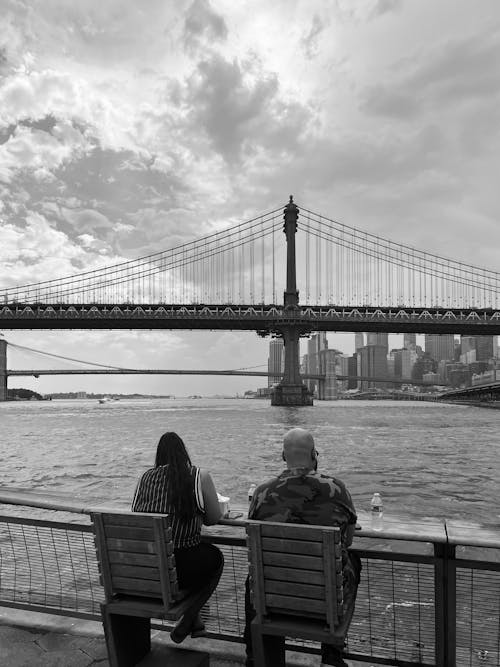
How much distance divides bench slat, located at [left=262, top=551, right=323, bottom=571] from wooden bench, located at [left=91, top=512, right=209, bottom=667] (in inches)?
21.9

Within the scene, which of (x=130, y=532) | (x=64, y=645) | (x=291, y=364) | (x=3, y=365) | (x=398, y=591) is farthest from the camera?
(x=3, y=365)

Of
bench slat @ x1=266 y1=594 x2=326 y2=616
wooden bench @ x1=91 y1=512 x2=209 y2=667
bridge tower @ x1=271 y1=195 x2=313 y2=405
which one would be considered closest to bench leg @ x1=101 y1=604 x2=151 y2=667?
wooden bench @ x1=91 y1=512 x2=209 y2=667

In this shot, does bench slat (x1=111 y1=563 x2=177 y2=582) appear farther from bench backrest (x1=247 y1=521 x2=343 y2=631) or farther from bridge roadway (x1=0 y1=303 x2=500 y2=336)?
bridge roadway (x1=0 y1=303 x2=500 y2=336)

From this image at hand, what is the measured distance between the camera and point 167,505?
10.3 feet

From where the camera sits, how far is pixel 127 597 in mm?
3098

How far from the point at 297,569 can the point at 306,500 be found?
0.41m

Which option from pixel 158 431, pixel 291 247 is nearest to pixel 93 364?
pixel 291 247

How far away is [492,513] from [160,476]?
8456 millimetres

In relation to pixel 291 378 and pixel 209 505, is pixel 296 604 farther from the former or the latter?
pixel 291 378

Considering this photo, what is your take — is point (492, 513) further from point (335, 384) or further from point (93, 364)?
point (335, 384)

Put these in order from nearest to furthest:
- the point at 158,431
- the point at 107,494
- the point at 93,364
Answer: the point at 107,494, the point at 158,431, the point at 93,364

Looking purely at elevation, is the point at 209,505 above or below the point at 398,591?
above

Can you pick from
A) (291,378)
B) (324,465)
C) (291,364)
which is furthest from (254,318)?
(324,465)

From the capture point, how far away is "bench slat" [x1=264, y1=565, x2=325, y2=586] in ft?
8.59
